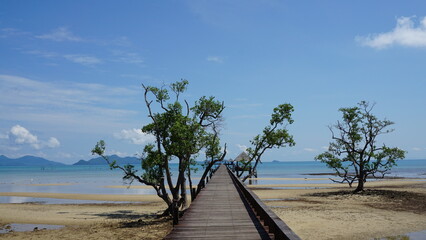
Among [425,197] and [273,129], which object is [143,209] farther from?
[425,197]

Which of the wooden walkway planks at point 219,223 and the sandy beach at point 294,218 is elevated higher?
the wooden walkway planks at point 219,223

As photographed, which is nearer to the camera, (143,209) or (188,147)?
(188,147)

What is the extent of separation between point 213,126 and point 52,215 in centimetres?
1444

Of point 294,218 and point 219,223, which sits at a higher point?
point 219,223

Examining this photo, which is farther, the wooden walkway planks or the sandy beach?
the sandy beach

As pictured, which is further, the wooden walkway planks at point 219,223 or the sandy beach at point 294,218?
the sandy beach at point 294,218

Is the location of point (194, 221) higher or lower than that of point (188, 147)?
lower

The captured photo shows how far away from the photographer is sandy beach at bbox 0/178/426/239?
20.0 meters

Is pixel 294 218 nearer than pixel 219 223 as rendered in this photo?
No

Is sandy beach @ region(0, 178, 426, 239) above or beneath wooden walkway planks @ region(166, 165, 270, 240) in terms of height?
beneath

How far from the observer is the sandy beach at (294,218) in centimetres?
1998

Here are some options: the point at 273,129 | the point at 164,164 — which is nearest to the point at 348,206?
the point at 273,129

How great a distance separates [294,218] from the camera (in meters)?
23.4

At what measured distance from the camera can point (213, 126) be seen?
29047mm
